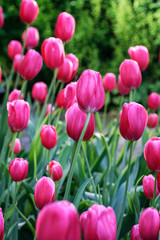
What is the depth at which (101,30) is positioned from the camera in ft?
15.2

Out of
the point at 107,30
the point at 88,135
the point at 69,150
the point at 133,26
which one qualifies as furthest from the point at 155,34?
the point at 88,135

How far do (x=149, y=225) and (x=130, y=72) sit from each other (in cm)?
61

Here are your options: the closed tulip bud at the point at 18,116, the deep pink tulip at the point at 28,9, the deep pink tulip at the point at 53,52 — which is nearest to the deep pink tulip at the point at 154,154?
the closed tulip bud at the point at 18,116

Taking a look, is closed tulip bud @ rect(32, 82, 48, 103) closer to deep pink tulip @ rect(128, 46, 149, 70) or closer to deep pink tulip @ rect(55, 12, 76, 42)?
deep pink tulip @ rect(55, 12, 76, 42)

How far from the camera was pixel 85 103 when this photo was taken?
0.76 m

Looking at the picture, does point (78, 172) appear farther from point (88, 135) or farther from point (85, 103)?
point (85, 103)

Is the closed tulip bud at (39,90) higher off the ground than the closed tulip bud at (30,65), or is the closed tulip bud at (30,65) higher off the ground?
the closed tulip bud at (30,65)

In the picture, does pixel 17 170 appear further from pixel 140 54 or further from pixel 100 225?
pixel 140 54

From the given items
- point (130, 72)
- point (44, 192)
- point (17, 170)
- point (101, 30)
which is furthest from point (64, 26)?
point (101, 30)

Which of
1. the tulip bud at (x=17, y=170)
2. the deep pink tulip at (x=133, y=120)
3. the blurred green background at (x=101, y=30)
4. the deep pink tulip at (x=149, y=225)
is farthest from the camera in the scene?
the blurred green background at (x=101, y=30)

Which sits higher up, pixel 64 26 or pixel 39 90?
pixel 64 26

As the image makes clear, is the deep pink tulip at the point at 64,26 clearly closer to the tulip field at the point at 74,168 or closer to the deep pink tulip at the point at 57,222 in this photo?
the tulip field at the point at 74,168

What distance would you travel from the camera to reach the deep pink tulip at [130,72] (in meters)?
1.18

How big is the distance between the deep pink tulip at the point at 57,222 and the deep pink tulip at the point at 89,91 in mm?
393
